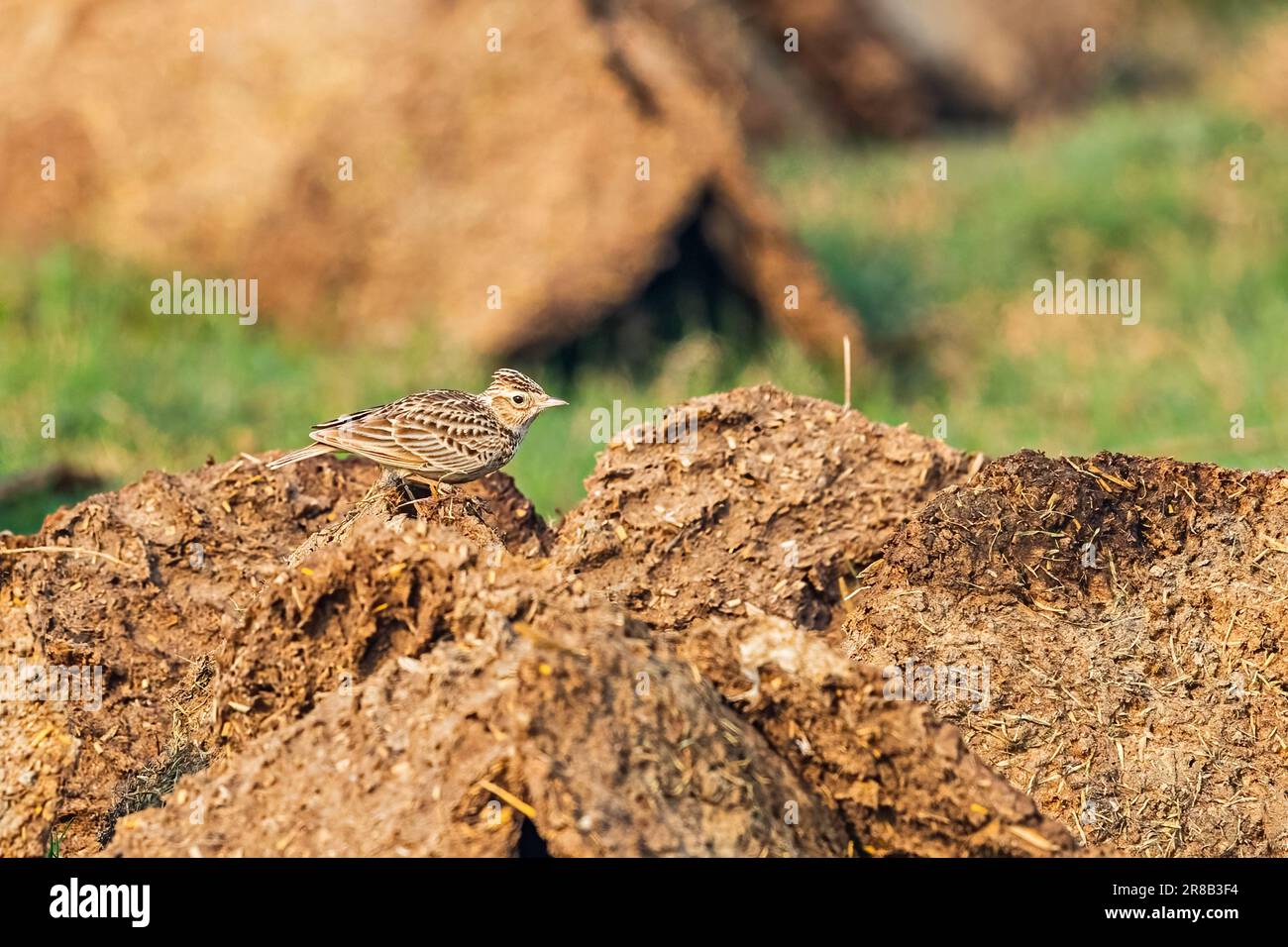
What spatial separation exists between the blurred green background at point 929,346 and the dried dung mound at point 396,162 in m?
0.39

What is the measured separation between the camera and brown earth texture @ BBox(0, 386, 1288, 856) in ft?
14.9

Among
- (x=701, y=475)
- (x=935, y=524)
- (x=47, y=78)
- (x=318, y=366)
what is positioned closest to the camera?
(x=935, y=524)

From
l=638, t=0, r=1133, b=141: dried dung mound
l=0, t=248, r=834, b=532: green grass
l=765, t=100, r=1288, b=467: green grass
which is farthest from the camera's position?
l=638, t=0, r=1133, b=141: dried dung mound

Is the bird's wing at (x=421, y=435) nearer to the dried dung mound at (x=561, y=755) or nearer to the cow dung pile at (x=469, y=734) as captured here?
the cow dung pile at (x=469, y=734)

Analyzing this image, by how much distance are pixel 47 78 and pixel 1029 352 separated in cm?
805

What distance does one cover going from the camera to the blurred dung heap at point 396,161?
1282 cm

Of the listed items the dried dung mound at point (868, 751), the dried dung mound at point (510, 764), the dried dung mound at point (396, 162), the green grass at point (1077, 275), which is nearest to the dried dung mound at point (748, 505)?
the dried dung mound at point (868, 751)

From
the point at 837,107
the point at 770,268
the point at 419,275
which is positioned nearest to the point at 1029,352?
the point at 770,268

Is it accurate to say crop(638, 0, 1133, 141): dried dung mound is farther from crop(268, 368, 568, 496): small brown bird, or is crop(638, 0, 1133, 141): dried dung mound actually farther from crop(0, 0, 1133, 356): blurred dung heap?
crop(268, 368, 568, 496): small brown bird

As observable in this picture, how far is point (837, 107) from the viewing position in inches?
838

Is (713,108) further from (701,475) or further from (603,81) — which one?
(701,475)

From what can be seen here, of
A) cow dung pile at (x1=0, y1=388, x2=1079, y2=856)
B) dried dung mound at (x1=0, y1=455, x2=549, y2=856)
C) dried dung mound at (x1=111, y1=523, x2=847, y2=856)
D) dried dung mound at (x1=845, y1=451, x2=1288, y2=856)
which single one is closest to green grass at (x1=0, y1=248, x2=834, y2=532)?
dried dung mound at (x1=0, y1=455, x2=549, y2=856)

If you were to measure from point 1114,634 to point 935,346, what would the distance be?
28.4ft

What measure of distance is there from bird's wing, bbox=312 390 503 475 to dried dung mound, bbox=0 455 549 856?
1.46 feet
